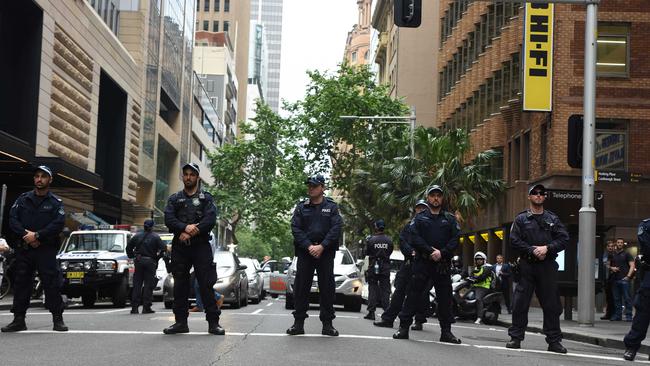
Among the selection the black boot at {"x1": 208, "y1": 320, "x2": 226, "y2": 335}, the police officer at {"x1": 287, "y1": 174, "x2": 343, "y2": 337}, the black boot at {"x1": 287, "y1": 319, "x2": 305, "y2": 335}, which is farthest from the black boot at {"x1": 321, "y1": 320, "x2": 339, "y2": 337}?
the black boot at {"x1": 208, "y1": 320, "x2": 226, "y2": 335}

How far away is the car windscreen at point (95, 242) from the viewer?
72.4 ft

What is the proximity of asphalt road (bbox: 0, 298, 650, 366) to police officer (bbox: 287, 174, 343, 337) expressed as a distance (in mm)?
323

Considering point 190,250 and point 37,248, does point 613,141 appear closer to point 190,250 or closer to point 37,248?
point 190,250

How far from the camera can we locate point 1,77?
32406mm

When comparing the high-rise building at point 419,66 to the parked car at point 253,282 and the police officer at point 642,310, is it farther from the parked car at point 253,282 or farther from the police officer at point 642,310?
the police officer at point 642,310

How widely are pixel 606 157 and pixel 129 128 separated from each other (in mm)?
25227

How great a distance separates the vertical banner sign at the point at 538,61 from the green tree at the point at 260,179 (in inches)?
1245

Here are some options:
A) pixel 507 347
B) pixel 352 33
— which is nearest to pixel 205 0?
pixel 352 33

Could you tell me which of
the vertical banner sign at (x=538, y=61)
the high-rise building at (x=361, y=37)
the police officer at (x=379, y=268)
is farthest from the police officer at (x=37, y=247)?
the high-rise building at (x=361, y=37)

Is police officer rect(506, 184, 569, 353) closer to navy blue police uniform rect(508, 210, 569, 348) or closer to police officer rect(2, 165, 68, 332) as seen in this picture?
navy blue police uniform rect(508, 210, 569, 348)

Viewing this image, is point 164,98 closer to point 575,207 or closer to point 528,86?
point 528,86

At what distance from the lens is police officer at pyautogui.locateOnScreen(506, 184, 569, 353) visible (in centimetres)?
1154

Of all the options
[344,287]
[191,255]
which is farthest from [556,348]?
[344,287]

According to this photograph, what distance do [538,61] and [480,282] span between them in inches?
482
